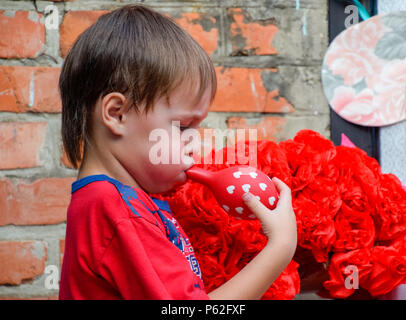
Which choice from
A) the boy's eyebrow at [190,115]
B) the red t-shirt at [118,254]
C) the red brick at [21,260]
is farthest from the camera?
the red brick at [21,260]

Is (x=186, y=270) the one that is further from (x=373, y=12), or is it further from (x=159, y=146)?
(x=373, y=12)

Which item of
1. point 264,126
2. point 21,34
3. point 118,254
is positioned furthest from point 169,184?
point 21,34

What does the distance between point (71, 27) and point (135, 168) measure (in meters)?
0.51

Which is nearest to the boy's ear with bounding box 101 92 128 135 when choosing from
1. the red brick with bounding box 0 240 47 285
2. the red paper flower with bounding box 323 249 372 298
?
the red paper flower with bounding box 323 249 372 298

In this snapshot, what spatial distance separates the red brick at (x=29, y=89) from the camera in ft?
3.06

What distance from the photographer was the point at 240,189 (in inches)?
22.6

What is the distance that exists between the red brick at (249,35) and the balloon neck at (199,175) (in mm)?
458

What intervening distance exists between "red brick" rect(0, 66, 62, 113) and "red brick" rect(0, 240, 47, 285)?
30 centimetres

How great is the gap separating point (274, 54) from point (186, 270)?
65 cm

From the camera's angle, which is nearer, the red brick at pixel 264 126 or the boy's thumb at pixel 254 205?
the boy's thumb at pixel 254 205

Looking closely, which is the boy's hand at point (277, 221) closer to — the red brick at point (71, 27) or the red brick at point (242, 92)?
the red brick at point (242, 92)

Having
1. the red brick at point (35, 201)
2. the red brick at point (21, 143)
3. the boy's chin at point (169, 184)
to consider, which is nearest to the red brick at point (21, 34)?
the red brick at point (21, 143)

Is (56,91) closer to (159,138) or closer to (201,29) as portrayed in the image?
(201,29)

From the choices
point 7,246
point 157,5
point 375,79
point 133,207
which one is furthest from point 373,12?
point 7,246
